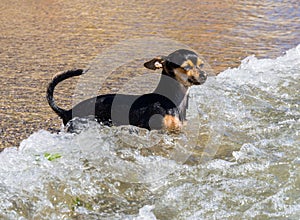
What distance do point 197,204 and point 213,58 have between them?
3.20m

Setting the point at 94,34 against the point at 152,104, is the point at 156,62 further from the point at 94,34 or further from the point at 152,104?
the point at 94,34

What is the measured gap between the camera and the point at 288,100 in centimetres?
547

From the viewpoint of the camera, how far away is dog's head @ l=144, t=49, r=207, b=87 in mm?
4246

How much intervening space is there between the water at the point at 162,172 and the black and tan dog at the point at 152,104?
0.12m

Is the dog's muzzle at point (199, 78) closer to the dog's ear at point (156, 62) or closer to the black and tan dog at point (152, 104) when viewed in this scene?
the black and tan dog at point (152, 104)

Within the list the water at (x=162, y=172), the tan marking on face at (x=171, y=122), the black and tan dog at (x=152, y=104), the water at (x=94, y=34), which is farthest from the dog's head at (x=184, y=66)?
the water at (x=94, y=34)

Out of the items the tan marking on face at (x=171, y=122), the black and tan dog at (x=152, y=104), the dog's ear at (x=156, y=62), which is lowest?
the tan marking on face at (x=171, y=122)

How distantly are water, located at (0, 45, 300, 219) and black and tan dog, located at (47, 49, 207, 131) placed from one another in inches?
4.6

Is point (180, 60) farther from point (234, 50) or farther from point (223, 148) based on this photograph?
point (234, 50)

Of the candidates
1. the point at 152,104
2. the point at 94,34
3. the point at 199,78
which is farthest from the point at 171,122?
the point at 94,34

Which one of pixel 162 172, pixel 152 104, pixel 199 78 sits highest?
pixel 199 78

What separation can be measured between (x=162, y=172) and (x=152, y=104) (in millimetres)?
555

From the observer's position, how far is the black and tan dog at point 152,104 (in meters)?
4.28

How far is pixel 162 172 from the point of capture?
4.12 metres
